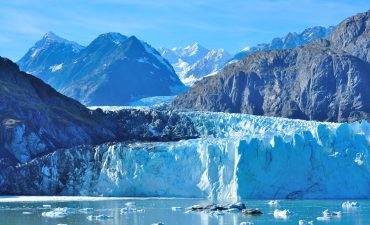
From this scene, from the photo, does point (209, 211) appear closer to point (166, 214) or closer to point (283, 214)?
point (166, 214)

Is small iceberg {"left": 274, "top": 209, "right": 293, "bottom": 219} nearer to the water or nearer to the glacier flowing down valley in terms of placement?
the water

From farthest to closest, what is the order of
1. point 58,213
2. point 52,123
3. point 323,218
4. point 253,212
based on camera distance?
point 52,123, point 253,212, point 58,213, point 323,218

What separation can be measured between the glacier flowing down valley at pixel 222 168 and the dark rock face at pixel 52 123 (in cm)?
750

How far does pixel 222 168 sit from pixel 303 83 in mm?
85253

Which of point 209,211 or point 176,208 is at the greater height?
point 176,208

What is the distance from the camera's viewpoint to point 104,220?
53.7 meters

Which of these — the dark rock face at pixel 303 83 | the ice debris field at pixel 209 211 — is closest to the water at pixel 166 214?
the ice debris field at pixel 209 211

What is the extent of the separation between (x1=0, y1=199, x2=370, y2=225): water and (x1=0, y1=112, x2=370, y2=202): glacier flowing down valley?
9.71 ft

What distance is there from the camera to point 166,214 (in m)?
57.5

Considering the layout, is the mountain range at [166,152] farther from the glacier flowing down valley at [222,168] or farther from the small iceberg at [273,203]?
the small iceberg at [273,203]

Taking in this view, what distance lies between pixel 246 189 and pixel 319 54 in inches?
3512

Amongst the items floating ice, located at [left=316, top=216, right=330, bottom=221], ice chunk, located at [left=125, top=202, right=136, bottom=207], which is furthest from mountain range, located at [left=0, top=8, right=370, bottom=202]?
floating ice, located at [left=316, top=216, right=330, bottom=221]

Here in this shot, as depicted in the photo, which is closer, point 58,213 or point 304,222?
point 304,222

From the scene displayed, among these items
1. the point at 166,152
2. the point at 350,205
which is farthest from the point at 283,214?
the point at 166,152
